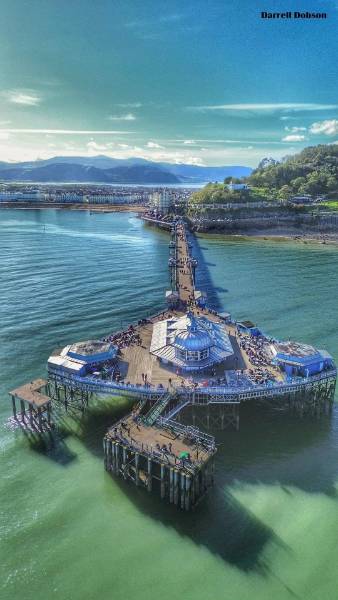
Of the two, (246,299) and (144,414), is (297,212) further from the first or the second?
(144,414)

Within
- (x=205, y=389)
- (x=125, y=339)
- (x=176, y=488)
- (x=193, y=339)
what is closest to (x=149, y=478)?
(x=176, y=488)

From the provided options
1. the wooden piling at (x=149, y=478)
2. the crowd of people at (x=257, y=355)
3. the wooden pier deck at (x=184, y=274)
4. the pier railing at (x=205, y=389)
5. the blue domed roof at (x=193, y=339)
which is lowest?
the wooden piling at (x=149, y=478)

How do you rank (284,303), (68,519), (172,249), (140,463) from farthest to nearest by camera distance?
(172,249), (284,303), (140,463), (68,519)

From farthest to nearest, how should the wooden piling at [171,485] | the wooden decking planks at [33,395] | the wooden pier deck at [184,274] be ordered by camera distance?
1. the wooden pier deck at [184,274]
2. the wooden decking planks at [33,395]
3. the wooden piling at [171,485]

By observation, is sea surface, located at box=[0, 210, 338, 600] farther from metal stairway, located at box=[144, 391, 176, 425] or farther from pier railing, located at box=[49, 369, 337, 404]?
metal stairway, located at box=[144, 391, 176, 425]

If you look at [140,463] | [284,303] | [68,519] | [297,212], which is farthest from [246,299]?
[297,212]

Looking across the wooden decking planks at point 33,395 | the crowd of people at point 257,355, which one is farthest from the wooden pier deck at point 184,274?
the wooden decking planks at point 33,395

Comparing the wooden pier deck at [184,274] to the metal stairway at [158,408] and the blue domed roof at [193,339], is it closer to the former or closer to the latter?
the blue domed roof at [193,339]

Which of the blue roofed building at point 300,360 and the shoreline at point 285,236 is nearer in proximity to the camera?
the blue roofed building at point 300,360
